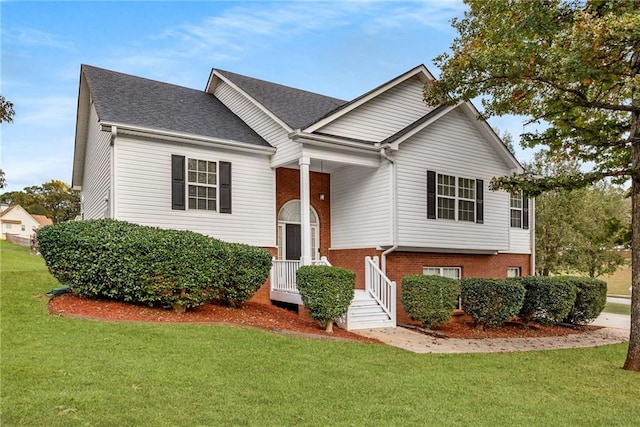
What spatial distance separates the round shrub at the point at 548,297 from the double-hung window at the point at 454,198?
2685mm

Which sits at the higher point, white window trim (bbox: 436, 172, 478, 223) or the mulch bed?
white window trim (bbox: 436, 172, 478, 223)

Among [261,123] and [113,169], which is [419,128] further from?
[113,169]

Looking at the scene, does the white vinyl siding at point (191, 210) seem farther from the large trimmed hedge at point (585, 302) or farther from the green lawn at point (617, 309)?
the green lawn at point (617, 309)

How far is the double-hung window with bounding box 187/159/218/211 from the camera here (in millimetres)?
12938

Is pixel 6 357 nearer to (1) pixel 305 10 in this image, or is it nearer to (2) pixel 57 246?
(2) pixel 57 246

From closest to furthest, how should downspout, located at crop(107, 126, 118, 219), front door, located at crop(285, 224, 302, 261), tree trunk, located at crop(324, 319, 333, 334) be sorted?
tree trunk, located at crop(324, 319, 333, 334) < downspout, located at crop(107, 126, 118, 219) < front door, located at crop(285, 224, 302, 261)

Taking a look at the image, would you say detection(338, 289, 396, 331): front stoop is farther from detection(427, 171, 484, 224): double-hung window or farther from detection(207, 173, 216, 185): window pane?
detection(207, 173, 216, 185): window pane

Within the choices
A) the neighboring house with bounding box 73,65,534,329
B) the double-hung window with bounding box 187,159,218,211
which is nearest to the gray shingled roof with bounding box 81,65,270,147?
the neighboring house with bounding box 73,65,534,329

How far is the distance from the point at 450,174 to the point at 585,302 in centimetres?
561

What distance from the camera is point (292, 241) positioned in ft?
50.4

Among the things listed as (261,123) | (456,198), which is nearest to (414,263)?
(456,198)

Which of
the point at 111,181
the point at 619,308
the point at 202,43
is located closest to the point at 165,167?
the point at 111,181

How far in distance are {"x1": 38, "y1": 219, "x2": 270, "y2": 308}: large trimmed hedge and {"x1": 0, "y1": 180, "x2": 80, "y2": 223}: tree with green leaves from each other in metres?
58.6

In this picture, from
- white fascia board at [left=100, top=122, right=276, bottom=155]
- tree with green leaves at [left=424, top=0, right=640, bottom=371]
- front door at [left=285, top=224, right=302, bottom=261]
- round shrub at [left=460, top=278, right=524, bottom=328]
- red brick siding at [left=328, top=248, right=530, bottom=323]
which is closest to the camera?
tree with green leaves at [left=424, top=0, right=640, bottom=371]
